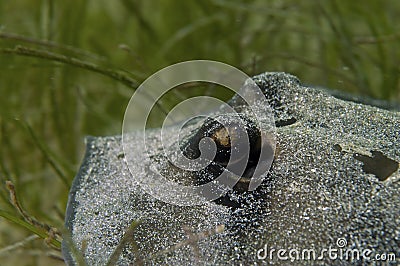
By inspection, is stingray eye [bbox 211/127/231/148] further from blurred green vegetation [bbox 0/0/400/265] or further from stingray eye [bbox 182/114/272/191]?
blurred green vegetation [bbox 0/0/400/265]

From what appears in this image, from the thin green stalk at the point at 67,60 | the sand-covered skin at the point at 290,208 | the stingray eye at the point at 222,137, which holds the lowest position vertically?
the sand-covered skin at the point at 290,208

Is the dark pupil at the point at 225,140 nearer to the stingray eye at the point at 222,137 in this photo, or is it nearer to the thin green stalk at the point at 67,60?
the stingray eye at the point at 222,137

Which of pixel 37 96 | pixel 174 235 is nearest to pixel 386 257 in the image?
pixel 174 235

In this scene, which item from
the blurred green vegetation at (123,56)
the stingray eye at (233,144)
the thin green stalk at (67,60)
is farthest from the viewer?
the blurred green vegetation at (123,56)

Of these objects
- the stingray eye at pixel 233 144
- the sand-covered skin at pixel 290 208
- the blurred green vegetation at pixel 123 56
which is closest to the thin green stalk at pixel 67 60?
the blurred green vegetation at pixel 123 56

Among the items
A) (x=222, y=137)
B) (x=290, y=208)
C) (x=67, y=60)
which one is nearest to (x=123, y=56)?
(x=67, y=60)

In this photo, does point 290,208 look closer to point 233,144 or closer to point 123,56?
point 233,144

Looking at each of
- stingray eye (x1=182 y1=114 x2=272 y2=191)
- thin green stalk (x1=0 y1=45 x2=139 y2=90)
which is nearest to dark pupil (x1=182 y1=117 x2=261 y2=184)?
stingray eye (x1=182 y1=114 x2=272 y2=191)

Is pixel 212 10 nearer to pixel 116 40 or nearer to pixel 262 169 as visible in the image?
pixel 116 40
